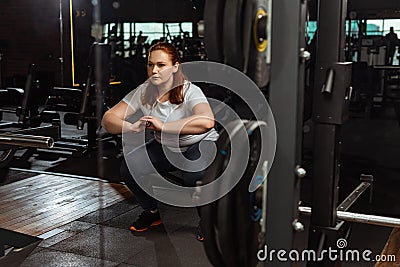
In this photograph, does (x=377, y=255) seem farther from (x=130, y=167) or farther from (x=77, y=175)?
(x=77, y=175)

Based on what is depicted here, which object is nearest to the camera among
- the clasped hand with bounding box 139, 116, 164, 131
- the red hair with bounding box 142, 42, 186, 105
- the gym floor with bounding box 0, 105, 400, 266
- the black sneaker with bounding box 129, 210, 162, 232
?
the clasped hand with bounding box 139, 116, 164, 131

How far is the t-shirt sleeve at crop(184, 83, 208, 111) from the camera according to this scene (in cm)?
238

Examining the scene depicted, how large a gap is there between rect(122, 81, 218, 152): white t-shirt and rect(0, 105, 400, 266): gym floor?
481 mm

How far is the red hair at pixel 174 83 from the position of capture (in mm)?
2449

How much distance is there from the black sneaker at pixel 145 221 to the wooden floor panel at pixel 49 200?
1.29 ft

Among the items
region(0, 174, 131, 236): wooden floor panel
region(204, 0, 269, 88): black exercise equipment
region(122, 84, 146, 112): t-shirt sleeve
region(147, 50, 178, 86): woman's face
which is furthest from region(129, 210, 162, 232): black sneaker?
region(204, 0, 269, 88): black exercise equipment

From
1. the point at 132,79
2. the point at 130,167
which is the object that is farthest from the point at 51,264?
the point at 132,79

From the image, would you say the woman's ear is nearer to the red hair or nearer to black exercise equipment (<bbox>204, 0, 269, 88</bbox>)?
the red hair

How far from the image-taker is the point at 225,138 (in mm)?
1147

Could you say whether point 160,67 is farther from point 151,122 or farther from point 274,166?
point 274,166

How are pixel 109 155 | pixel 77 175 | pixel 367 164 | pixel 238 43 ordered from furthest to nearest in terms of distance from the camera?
pixel 109 155
pixel 367 164
pixel 77 175
pixel 238 43

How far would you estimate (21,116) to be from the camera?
181 inches

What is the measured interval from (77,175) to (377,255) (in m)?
2.23

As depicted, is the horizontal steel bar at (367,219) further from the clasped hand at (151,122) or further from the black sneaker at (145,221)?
the black sneaker at (145,221)
